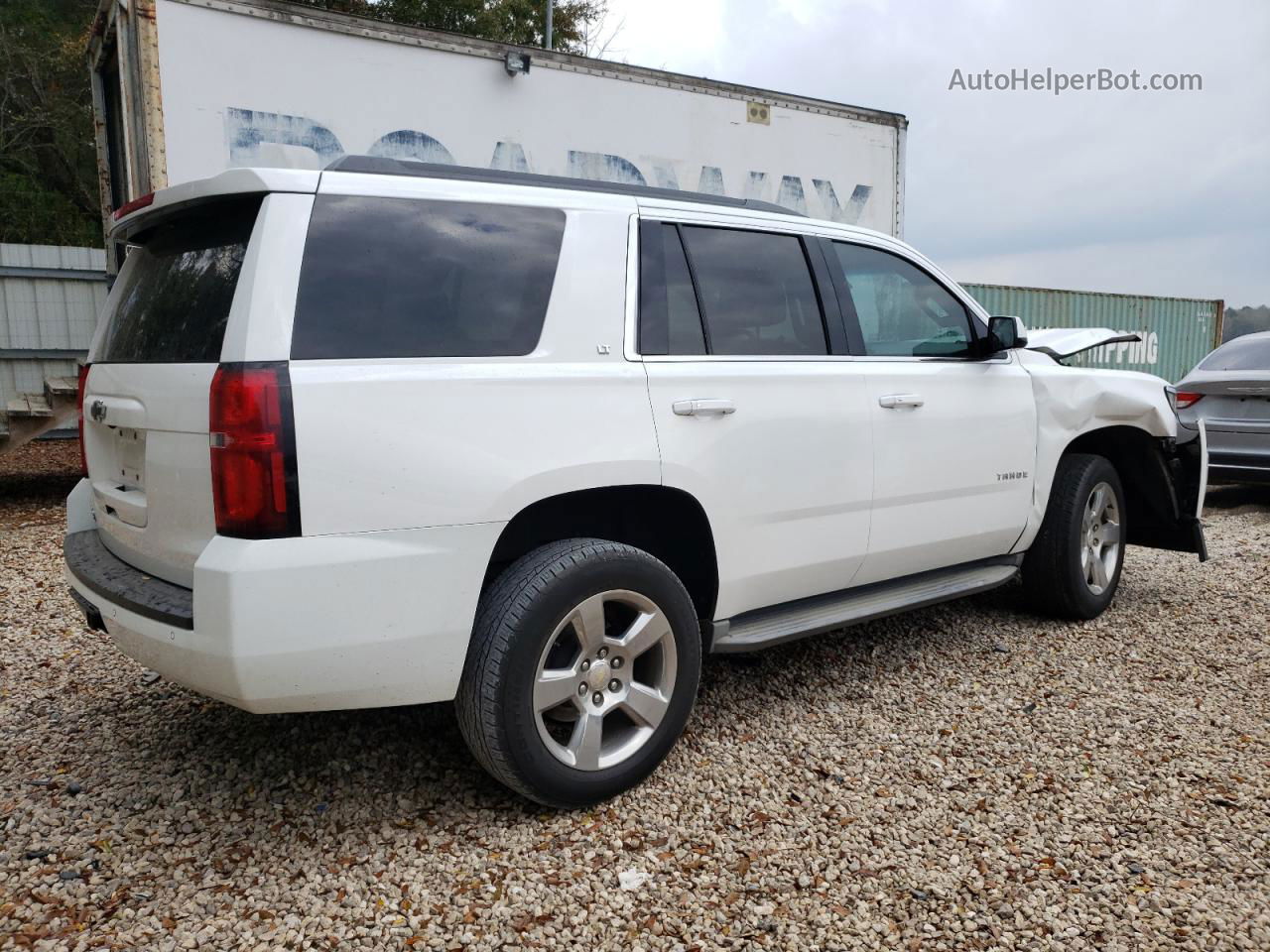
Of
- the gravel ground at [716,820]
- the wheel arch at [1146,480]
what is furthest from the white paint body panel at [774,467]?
the wheel arch at [1146,480]

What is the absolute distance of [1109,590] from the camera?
4.82 metres

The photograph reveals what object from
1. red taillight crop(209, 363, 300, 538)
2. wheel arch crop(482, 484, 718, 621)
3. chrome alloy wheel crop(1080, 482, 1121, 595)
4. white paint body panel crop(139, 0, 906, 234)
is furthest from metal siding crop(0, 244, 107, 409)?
chrome alloy wheel crop(1080, 482, 1121, 595)

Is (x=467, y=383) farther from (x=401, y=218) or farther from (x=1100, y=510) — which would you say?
(x=1100, y=510)

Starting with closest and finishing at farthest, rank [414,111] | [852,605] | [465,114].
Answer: [852,605]
[414,111]
[465,114]

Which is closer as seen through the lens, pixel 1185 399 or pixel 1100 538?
pixel 1100 538

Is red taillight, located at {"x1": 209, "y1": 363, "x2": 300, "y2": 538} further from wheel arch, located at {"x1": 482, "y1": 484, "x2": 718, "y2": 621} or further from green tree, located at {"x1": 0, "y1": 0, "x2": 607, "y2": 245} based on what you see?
green tree, located at {"x1": 0, "y1": 0, "x2": 607, "y2": 245}

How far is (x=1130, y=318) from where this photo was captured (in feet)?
54.0

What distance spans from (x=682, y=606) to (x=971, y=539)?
1.72m

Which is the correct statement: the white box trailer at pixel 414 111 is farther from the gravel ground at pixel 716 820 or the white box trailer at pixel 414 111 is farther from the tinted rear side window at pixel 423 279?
the tinted rear side window at pixel 423 279

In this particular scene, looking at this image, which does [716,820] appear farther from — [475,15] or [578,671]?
[475,15]

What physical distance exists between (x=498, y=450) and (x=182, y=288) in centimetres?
104

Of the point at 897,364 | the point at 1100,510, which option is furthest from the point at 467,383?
the point at 1100,510

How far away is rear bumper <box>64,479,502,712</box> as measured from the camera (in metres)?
2.29

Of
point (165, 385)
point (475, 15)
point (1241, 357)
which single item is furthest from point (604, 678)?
point (475, 15)
